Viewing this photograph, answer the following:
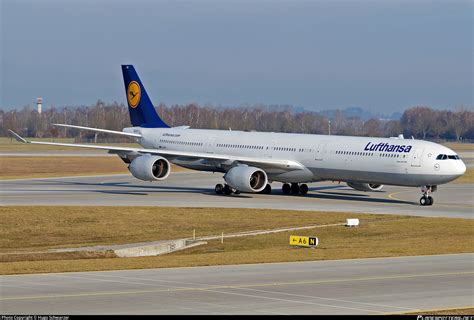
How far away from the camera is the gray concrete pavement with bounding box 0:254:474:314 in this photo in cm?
2184

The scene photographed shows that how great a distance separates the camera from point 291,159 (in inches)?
2437

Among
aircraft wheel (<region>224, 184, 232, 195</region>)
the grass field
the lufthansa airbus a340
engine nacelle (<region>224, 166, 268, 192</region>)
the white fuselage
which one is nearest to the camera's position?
the grass field

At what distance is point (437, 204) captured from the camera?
2280 inches

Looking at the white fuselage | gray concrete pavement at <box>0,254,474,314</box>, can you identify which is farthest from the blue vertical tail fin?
gray concrete pavement at <box>0,254,474,314</box>

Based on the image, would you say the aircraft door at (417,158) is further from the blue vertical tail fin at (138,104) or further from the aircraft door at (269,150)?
the blue vertical tail fin at (138,104)

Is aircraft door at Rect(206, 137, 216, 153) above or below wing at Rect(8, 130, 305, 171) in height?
above

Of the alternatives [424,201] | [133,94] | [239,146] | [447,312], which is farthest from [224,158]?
[447,312]

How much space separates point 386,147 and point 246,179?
889 cm

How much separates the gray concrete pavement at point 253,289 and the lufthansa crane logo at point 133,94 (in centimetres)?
4409

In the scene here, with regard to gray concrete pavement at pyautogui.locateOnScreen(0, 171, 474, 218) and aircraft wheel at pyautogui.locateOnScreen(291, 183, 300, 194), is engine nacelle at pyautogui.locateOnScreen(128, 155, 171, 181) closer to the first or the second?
gray concrete pavement at pyautogui.locateOnScreen(0, 171, 474, 218)

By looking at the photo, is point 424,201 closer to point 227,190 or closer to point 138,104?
point 227,190

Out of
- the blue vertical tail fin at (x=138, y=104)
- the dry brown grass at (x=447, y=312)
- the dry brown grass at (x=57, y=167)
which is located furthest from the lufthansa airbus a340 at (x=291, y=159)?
the dry brown grass at (x=447, y=312)

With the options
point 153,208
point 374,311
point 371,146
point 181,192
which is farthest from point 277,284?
point 181,192

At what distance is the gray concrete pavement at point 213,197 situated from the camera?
5575 cm
